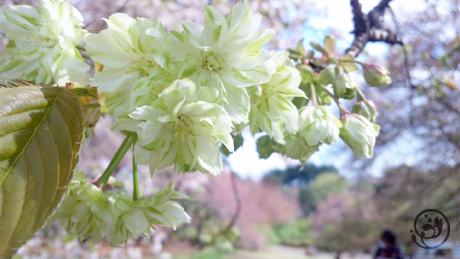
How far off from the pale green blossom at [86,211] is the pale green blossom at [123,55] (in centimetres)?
15

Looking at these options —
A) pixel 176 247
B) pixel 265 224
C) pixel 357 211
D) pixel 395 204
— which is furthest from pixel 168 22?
pixel 265 224

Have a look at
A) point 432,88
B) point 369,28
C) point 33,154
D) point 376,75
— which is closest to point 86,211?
point 33,154

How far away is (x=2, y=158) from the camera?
0.36 m

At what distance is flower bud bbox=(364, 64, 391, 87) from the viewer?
68 cm

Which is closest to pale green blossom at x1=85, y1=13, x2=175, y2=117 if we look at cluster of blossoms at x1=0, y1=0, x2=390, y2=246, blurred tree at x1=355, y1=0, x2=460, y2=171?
cluster of blossoms at x1=0, y1=0, x2=390, y2=246

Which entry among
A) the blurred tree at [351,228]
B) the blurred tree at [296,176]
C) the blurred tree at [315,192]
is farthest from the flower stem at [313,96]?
the blurred tree at [296,176]

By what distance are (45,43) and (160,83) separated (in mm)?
196

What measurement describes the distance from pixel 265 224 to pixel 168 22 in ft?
37.2

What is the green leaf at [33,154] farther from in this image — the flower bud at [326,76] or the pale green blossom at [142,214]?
the flower bud at [326,76]

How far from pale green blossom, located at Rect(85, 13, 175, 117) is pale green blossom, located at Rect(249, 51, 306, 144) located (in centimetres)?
14

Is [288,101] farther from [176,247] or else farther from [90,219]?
[176,247]

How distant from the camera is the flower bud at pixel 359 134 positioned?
531 millimetres

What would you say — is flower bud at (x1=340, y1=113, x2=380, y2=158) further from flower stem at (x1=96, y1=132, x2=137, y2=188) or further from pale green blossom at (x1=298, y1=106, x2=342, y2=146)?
flower stem at (x1=96, y1=132, x2=137, y2=188)

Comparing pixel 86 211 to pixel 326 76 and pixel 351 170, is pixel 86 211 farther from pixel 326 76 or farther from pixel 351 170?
pixel 351 170
